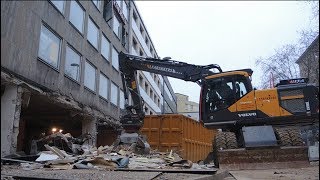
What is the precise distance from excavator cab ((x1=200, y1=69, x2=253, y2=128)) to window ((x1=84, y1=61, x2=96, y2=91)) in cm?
984

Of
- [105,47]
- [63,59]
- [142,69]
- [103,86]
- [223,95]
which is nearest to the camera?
[223,95]

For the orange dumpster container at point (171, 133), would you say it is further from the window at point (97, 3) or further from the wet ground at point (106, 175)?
the window at point (97, 3)

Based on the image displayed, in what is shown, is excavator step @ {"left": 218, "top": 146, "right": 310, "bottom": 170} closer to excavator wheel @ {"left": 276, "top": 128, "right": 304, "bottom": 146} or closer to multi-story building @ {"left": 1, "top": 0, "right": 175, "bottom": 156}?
excavator wheel @ {"left": 276, "top": 128, "right": 304, "bottom": 146}

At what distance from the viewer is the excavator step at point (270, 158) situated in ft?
29.9

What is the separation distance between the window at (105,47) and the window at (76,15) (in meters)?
3.91

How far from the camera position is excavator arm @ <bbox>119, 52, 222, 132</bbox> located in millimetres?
12078

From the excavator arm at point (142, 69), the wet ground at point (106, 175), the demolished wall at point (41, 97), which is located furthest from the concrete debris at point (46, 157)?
the excavator arm at point (142, 69)

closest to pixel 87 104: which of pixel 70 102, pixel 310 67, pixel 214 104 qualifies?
pixel 70 102

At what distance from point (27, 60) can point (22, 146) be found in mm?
9692

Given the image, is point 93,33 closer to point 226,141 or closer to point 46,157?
point 46,157

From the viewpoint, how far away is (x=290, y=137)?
10094 mm

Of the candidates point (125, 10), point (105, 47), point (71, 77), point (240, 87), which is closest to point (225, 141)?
point (240, 87)

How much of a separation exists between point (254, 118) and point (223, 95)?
4.13 feet

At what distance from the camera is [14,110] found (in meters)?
10.3
